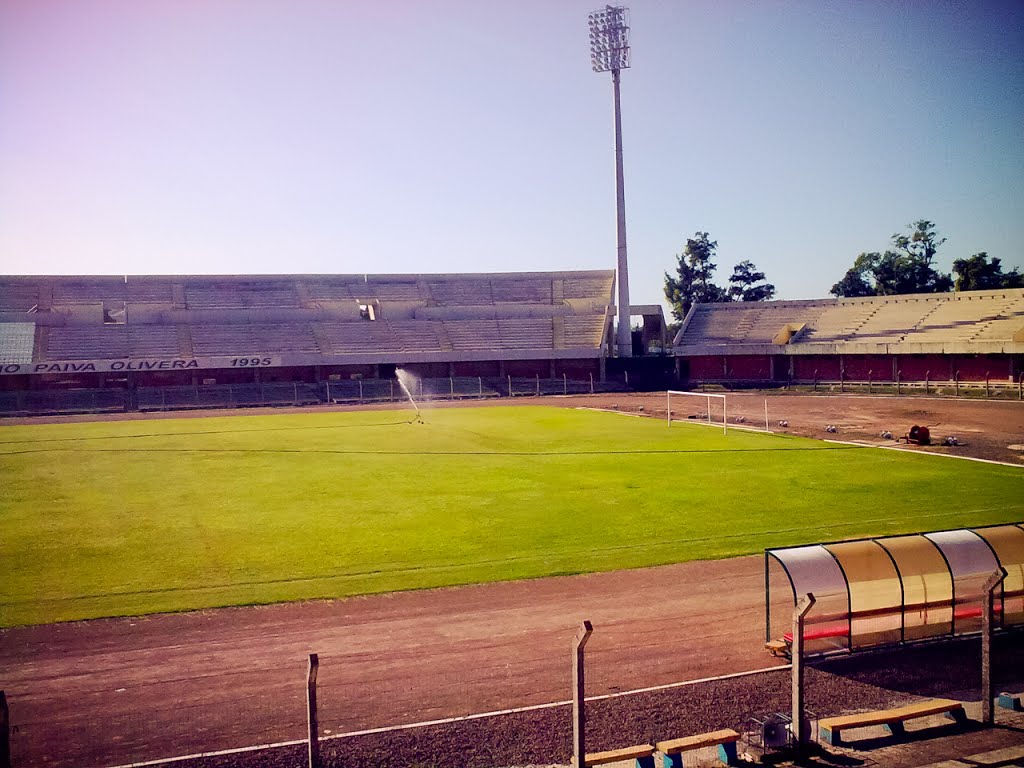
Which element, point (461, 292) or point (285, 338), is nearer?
point (285, 338)

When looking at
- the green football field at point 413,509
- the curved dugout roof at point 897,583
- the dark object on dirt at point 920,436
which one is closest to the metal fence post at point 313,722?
the curved dugout roof at point 897,583

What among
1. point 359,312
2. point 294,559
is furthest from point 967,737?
point 359,312

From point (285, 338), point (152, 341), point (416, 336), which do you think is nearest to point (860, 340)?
point (416, 336)

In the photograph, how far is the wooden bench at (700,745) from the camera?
8.70m

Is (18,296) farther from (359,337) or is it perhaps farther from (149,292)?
(359,337)

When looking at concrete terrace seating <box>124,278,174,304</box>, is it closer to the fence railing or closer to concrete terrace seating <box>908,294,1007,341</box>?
the fence railing

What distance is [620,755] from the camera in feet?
28.3

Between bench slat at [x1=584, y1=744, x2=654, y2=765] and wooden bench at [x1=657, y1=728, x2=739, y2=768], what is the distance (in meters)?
0.19

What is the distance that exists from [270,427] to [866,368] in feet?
149

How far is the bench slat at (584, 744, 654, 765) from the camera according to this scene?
8.52 metres

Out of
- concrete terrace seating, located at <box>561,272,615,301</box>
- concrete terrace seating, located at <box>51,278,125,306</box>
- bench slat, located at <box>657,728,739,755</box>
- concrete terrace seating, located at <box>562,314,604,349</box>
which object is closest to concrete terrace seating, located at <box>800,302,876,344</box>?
concrete terrace seating, located at <box>562,314,604,349</box>

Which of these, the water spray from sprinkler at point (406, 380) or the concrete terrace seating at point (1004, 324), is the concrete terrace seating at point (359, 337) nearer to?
the water spray from sprinkler at point (406, 380)

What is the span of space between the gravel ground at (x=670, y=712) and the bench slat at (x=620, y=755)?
441 mm

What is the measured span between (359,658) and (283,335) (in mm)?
60809
